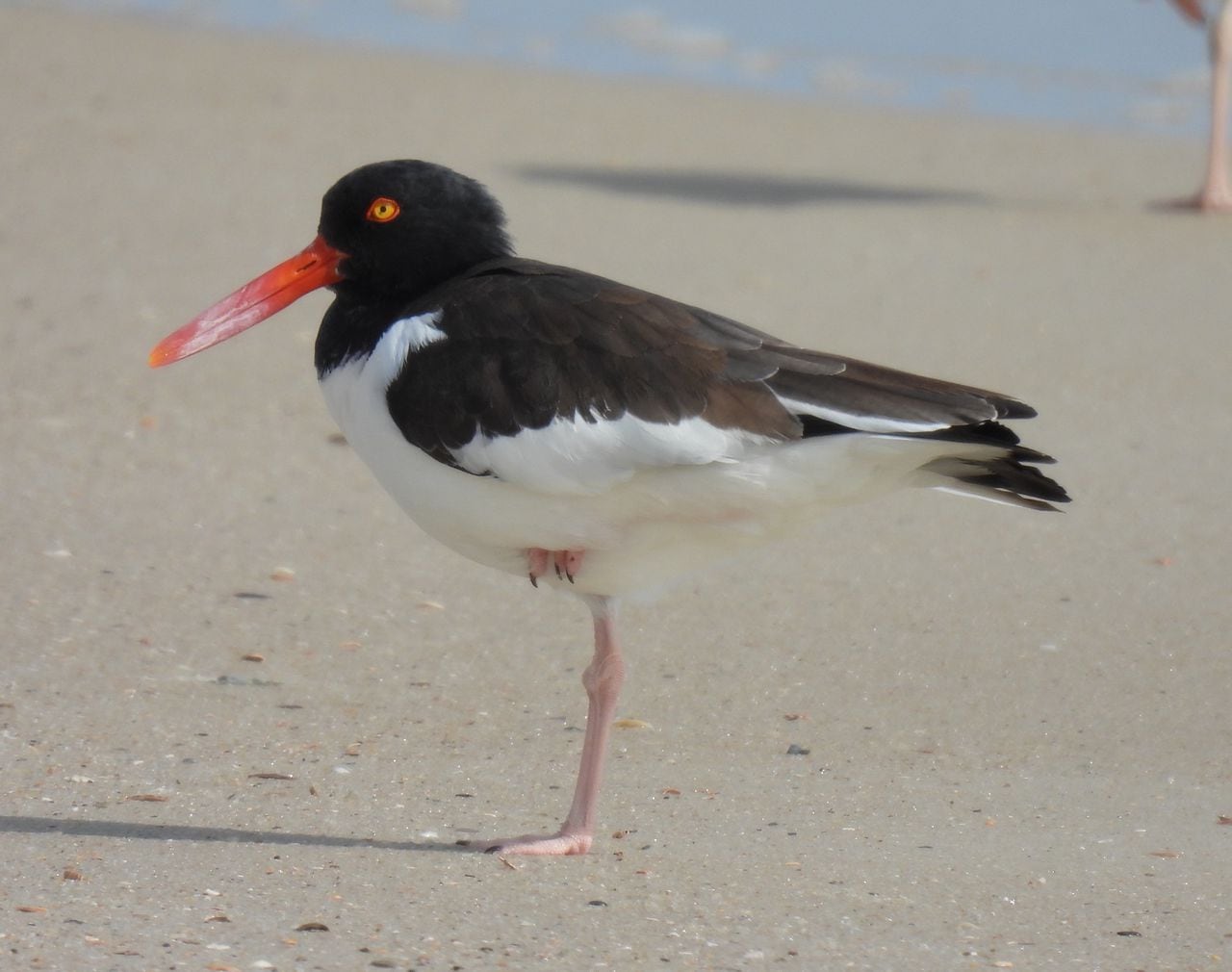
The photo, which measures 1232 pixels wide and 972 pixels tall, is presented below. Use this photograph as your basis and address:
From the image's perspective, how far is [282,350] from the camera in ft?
24.1

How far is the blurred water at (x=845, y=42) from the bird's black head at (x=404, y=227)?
29.9 feet

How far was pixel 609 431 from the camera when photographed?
360cm

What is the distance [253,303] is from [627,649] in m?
1.42

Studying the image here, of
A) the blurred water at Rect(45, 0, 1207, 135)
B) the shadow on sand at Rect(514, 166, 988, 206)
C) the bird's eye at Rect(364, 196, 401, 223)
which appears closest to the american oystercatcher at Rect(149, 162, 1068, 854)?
the bird's eye at Rect(364, 196, 401, 223)

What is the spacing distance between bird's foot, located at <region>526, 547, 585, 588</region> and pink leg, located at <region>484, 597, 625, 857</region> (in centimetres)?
20

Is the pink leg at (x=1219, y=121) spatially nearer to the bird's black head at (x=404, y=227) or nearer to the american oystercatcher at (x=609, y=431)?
the american oystercatcher at (x=609, y=431)

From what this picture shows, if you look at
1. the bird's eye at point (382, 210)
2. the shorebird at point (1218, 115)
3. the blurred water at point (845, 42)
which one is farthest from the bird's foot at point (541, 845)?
the blurred water at point (845, 42)

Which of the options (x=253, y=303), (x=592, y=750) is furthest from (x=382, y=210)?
(x=592, y=750)

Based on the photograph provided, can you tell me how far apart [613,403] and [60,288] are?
4706 mm

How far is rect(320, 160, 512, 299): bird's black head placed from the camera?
4023mm

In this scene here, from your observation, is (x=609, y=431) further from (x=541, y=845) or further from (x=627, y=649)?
(x=627, y=649)

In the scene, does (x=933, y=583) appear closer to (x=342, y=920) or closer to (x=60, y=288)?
(x=342, y=920)

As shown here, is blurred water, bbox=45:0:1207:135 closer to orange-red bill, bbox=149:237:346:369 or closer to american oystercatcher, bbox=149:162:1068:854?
orange-red bill, bbox=149:237:346:369

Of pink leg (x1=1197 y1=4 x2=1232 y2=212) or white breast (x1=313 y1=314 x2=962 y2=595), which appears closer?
white breast (x1=313 y1=314 x2=962 y2=595)
